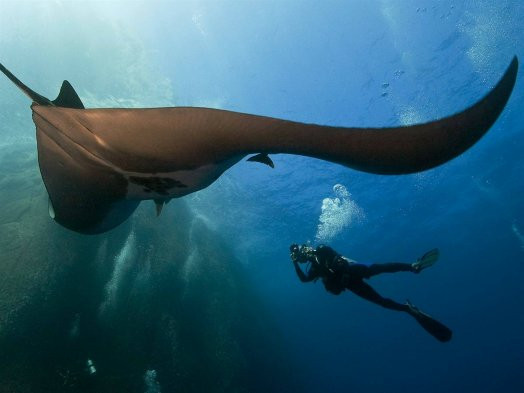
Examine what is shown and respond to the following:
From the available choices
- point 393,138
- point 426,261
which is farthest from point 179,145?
point 426,261

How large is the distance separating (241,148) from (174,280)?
39.1 ft

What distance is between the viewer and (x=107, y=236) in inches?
404

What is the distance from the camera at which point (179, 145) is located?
2084mm

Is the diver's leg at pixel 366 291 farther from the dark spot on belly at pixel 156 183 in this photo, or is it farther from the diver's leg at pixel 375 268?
the dark spot on belly at pixel 156 183

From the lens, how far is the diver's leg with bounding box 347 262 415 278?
7066mm

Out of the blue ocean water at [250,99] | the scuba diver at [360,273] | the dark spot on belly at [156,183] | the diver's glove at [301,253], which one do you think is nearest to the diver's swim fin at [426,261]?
the scuba diver at [360,273]

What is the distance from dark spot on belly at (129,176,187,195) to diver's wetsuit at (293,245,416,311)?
5841 millimetres

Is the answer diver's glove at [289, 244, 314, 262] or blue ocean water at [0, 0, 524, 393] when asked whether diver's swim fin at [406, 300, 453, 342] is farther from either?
blue ocean water at [0, 0, 524, 393]

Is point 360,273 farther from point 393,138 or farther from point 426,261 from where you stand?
point 393,138

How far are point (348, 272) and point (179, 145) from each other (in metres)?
6.40

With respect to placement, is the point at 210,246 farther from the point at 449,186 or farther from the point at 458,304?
the point at 458,304

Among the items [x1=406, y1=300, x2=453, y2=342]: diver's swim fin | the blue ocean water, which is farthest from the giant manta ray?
the blue ocean water

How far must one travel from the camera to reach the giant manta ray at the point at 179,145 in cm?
138

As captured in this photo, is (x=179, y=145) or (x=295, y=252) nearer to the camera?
(x=179, y=145)
